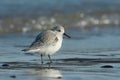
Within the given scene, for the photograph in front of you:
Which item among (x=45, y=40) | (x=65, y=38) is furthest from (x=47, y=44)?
(x=65, y=38)

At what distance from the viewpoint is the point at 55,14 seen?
19.7m

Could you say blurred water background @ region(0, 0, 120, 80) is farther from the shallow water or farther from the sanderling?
the sanderling

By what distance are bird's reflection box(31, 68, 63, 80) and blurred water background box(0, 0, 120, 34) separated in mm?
6572

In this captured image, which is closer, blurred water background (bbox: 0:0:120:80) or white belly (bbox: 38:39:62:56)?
blurred water background (bbox: 0:0:120:80)

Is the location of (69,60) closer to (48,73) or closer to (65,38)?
(48,73)

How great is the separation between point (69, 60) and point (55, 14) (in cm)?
768

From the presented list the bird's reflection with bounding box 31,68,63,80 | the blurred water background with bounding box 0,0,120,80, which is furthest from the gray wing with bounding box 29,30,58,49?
the bird's reflection with bounding box 31,68,63,80

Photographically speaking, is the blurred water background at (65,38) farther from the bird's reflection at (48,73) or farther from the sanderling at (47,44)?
the sanderling at (47,44)


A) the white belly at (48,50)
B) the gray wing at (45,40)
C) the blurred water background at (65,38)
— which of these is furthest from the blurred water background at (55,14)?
the white belly at (48,50)

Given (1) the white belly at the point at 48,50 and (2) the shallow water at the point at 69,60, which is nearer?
(2) the shallow water at the point at 69,60

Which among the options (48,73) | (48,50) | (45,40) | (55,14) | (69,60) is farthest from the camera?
(55,14)

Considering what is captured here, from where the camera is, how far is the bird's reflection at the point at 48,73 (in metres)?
10.1

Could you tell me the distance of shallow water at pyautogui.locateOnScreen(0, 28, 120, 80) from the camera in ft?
33.9

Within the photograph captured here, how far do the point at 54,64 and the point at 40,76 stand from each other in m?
1.38
